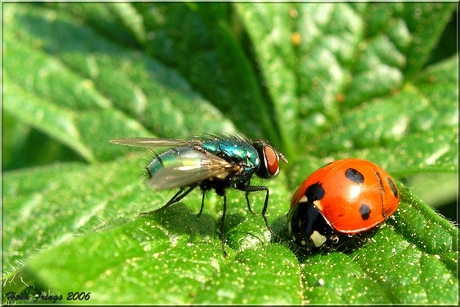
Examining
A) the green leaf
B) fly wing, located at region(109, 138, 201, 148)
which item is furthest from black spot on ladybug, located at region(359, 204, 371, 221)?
fly wing, located at region(109, 138, 201, 148)

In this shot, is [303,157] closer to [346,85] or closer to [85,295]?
[346,85]

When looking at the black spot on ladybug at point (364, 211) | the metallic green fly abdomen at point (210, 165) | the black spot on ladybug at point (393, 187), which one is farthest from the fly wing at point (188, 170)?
the black spot on ladybug at point (393, 187)

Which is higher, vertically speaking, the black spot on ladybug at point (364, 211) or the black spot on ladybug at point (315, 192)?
the black spot on ladybug at point (315, 192)

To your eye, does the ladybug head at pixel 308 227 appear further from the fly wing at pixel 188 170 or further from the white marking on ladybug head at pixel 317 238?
the fly wing at pixel 188 170

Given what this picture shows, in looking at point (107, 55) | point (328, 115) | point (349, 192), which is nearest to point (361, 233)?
point (349, 192)

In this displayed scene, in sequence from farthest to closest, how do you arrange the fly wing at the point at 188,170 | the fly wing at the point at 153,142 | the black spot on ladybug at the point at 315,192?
1. the fly wing at the point at 153,142
2. the black spot on ladybug at the point at 315,192
3. the fly wing at the point at 188,170

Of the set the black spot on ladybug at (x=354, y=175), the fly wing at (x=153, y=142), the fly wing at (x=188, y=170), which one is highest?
the fly wing at (x=188, y=170)

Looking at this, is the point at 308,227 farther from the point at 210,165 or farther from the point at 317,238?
the point at 210,165

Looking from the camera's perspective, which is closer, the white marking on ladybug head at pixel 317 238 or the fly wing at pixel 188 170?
the fly wing at pixel 188 170

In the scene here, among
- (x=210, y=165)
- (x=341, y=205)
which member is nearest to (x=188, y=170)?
(x=210, y=165)
